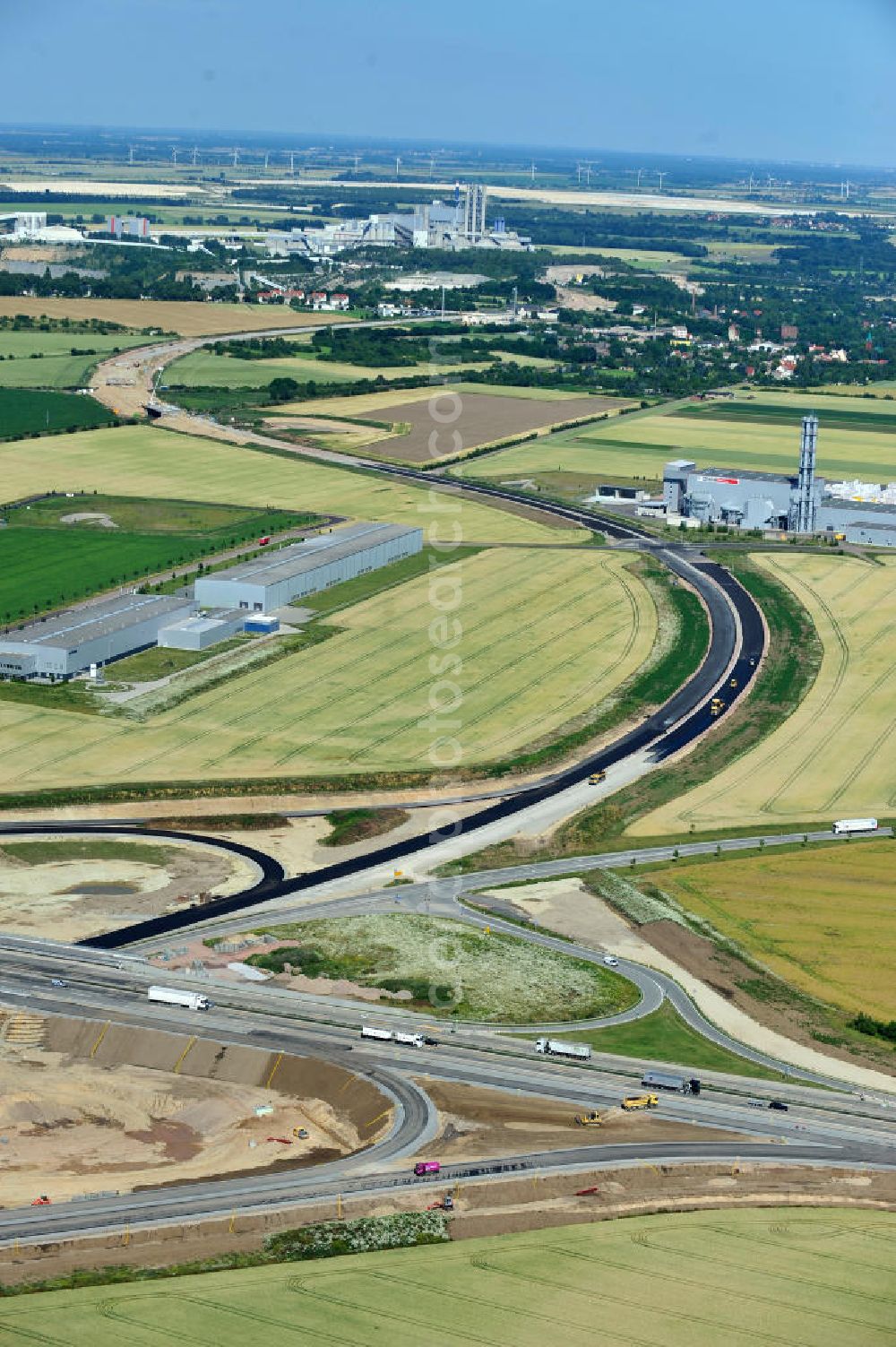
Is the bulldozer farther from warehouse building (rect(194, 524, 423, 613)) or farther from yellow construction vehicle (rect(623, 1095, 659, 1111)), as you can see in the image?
warehouse building (rect(194, 524, 423, 613))

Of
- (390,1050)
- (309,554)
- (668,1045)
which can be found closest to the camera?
(390,1050)

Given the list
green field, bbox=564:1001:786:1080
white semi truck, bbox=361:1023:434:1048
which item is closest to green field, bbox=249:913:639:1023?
green field, bbox=564:1001:786:1080

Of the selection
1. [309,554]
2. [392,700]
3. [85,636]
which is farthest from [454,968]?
[309,554]

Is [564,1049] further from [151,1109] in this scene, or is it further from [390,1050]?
[151,1109]

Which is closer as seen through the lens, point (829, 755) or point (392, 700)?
point (829, 755)

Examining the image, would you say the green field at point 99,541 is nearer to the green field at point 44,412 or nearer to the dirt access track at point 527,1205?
the green field at point 44,412

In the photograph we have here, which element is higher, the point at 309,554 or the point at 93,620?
the point at 309,554

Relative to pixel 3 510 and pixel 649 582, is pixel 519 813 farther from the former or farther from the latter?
pixel 3 510
